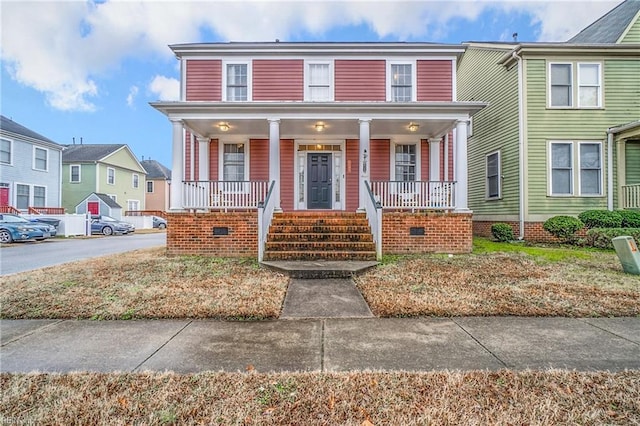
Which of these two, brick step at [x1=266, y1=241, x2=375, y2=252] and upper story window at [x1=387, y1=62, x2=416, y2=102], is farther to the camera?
upper story window at [x1=387, y1=62, x2=416, y2=102]

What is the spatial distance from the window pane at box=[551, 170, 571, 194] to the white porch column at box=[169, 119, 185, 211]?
1148 centimetres

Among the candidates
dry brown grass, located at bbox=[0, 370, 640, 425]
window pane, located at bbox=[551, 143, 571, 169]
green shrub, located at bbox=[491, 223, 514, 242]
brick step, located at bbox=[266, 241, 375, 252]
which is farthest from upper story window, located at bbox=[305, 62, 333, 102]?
dry brown grass, located at bbox=[0, 370, 640, 425]

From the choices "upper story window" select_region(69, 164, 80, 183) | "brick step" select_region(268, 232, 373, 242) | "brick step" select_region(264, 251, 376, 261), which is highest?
"upper story window" select_region(69, 164, 80, 183)

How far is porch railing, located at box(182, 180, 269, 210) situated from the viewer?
27.8 feet

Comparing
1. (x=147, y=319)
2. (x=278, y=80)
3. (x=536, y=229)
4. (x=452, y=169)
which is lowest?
(x=147, y=319)

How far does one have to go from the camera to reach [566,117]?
35.4ft

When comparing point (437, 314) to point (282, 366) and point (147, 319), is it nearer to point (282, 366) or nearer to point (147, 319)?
point (282, 366)

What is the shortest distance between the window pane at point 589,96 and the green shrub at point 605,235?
176 inches

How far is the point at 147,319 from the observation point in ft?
Result: 12.3

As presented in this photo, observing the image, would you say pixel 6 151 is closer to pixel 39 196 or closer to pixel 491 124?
pixel 39 196

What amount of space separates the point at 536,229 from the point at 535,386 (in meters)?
10.1

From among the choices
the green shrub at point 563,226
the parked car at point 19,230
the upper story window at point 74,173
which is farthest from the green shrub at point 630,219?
the upper story window at point 74,173

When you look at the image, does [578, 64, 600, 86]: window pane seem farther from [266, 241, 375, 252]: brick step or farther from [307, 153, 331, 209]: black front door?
[266, 241, 375, 252]: brick step

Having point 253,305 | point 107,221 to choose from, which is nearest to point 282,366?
point 253,305
